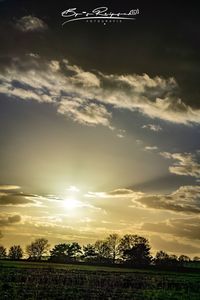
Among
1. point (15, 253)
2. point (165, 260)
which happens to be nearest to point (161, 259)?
point (165, 260)

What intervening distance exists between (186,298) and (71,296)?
A: 2.54 meters

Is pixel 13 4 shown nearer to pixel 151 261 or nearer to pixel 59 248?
pixel 151 261
